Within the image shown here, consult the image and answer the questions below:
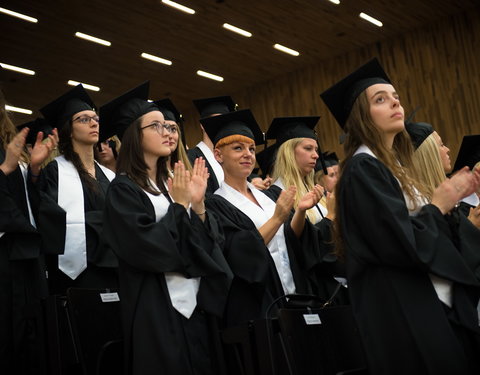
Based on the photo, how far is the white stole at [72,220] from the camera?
4.59m

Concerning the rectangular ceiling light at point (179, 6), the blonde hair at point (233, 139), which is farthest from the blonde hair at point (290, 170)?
the rectangular ceiling light at point (179, 6)

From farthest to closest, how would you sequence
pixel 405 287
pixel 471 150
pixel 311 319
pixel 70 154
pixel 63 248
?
pixel 471 150, pixel 70 154, pixel 63 248, pixel 311 319, pixel 405 287

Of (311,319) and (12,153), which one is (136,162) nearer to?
(12,153)

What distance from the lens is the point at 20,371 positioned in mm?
4242

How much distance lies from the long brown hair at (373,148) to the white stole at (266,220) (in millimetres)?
1103

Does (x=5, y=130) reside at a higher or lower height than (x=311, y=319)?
higher

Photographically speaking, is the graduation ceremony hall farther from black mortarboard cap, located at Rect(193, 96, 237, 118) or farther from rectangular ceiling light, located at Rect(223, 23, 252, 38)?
rectangular ceiling light, located at Rect(223, 23, 252, 38)

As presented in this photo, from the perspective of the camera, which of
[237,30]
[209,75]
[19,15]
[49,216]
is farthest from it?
[209,75]

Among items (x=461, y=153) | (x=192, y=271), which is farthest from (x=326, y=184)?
(x=192, y=271)

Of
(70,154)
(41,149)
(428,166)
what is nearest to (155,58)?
(70,154)

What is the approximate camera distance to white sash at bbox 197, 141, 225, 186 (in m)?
5.92

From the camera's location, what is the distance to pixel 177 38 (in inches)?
481

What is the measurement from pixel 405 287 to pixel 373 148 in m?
0.80

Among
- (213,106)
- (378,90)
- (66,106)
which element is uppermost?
(213,106)
